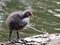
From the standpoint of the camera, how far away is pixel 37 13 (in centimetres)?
1484

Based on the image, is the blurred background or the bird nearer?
the bird

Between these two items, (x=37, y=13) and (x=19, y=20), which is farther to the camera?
(x=37, y=13)

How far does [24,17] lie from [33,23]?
5.65 m

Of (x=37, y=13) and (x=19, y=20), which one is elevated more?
(x=19, y=20)

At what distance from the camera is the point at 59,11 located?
50.0 ft

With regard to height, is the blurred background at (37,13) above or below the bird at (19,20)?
below

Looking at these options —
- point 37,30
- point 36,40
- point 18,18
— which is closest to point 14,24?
point 18,18

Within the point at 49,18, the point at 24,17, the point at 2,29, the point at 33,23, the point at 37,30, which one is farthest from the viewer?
the point at 49,18

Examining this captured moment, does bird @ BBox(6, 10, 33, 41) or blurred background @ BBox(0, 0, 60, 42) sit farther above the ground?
bird @ BBox(6, 10, 33, 41)

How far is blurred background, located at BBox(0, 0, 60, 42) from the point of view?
1186cm

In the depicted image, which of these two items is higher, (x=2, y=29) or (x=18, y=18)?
(x=18, y=18)

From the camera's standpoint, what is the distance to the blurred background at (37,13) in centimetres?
1186

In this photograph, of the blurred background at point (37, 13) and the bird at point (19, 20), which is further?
the blurred background at point (37, 13)

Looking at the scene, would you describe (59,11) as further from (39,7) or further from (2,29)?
(2,29)
